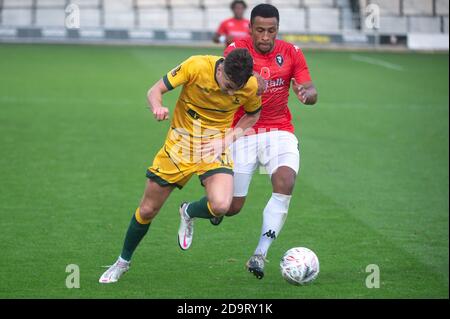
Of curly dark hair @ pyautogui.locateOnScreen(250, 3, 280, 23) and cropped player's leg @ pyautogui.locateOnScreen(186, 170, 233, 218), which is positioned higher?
curly dark hair @ pyautogui.locateOnScreen(250, 3, 280, 23)

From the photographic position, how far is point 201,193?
12500 millimetres

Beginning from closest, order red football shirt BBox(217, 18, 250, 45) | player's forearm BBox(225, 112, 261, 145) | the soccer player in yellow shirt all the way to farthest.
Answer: the soccer player in yellow shirt, player's forearm BBox(225, 112, 261, 145), red football shirt BBox(217, 18, 250, 45)

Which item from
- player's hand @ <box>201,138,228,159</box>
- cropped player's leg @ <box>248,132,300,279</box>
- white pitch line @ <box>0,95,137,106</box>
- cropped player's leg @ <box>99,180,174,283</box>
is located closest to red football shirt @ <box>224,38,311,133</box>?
cropped player's leg @ <box>248,132,300,279</box>

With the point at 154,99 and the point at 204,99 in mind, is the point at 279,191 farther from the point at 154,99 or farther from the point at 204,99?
the point at 154,99

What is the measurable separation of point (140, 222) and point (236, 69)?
1.60m

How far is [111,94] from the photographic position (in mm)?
22016

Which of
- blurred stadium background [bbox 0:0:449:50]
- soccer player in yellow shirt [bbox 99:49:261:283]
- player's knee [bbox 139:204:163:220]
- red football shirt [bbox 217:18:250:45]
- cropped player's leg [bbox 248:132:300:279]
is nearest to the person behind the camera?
soccer player in yellow shirt [bbox 99:49:261:283]

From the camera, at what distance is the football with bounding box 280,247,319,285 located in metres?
7.96

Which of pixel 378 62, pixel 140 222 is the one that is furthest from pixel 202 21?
pixel 140 222

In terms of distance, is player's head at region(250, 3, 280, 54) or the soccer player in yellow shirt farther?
player's head at region(250, 3, 280, 54)

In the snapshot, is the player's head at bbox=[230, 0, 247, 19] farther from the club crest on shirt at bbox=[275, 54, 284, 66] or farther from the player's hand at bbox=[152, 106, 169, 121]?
the player's hand at bbox=[152, 106, 169, 121]

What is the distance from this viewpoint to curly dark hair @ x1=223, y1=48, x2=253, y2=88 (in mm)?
7492

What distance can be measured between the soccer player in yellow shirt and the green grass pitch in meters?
0.64

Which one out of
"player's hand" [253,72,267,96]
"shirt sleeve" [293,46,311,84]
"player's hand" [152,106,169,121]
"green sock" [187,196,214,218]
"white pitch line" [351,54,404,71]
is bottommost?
"green sock" [187,196,214,218]
